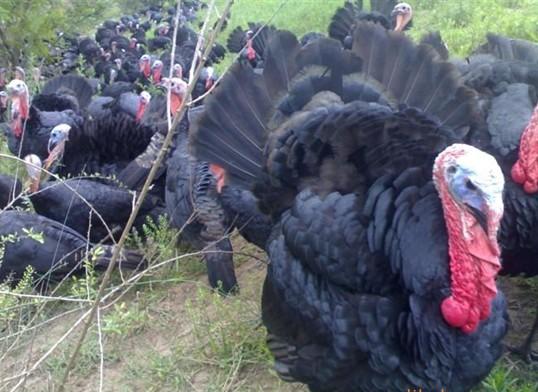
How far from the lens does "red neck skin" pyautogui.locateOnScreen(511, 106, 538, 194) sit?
2.97 metres

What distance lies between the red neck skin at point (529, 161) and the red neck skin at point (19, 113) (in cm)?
493

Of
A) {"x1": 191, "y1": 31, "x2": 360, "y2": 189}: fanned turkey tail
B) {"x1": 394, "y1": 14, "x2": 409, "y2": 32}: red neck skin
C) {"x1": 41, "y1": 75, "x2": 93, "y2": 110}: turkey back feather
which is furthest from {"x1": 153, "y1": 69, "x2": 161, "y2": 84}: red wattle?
{"x1": 191, "y1": 31, "x2": 360, "y2": 189}: fanned turkey tail

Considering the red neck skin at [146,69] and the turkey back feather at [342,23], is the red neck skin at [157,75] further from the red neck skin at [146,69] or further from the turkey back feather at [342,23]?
the turkey back feather at [342,23]

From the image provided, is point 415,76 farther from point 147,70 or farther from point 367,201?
point 147,70

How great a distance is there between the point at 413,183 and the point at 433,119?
0.34m

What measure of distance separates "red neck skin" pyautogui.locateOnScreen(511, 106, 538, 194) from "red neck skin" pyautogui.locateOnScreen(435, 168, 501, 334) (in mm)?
763

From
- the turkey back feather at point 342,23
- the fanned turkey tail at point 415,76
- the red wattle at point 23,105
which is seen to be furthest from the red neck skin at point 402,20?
the fanned turkey tail at point 415,76

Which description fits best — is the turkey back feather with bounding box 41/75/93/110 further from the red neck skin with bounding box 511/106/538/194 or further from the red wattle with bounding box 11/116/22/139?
the red neck skin with bounding box 511/106/538/194

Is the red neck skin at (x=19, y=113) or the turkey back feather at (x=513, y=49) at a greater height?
the turkey back feather at (x=513, y=49)

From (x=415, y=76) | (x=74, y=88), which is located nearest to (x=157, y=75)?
(x=74, y=88)

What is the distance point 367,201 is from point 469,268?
1.61 ft

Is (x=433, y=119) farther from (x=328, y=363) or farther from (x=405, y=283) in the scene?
(x=328, y=363)

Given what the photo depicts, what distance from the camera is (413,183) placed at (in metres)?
2.63

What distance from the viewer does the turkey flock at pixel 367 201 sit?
2424 millimetres
